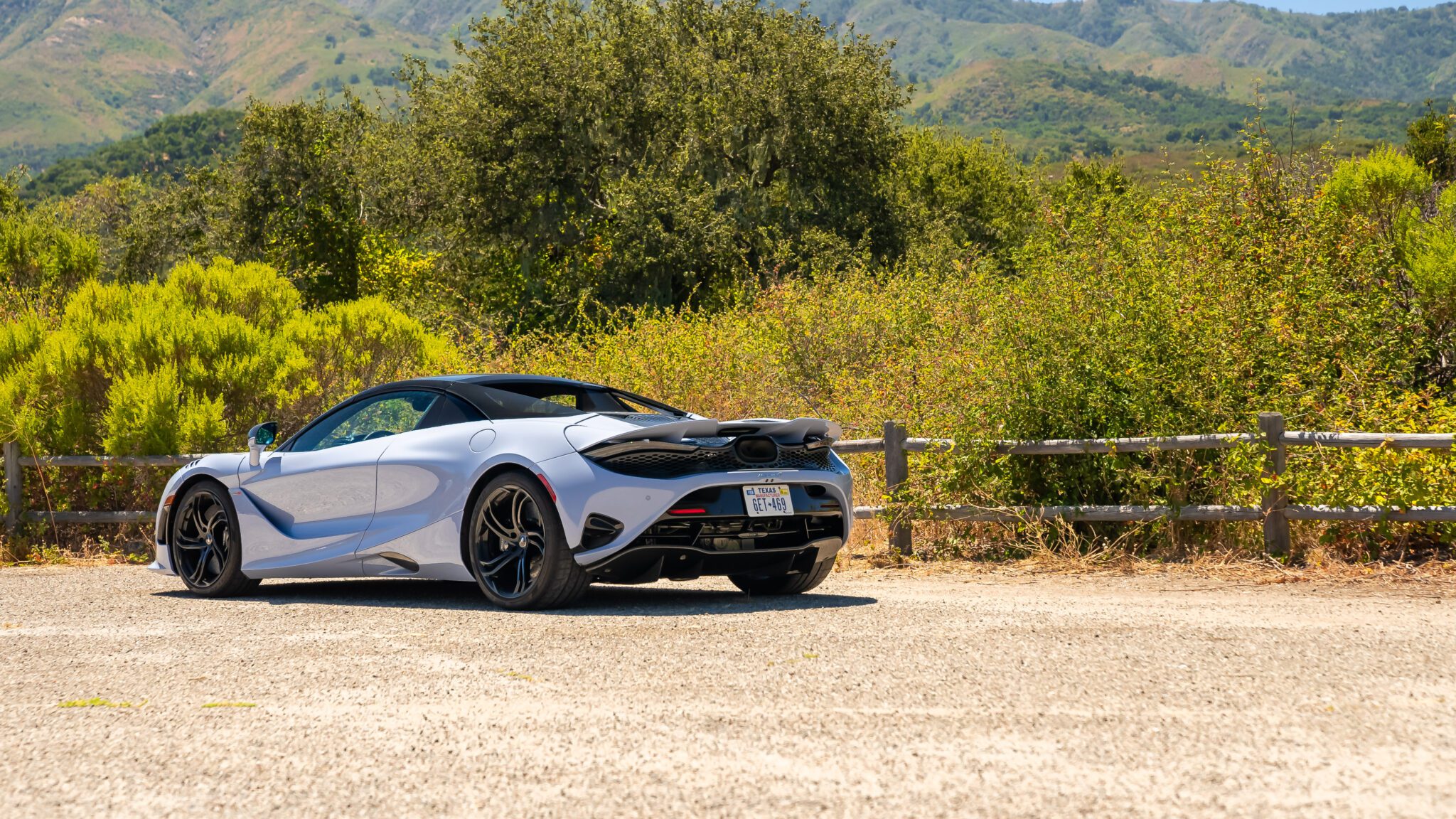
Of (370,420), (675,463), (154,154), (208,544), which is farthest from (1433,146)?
(154,154)

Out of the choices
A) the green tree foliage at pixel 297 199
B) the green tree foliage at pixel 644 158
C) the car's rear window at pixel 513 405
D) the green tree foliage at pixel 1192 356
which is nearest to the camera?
the car's rear window at pixel 513 405

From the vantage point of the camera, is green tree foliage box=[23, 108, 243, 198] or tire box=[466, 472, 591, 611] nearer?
tire box=[466, 472, 591, 611]

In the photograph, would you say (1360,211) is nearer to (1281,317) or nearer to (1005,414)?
(1281,317)

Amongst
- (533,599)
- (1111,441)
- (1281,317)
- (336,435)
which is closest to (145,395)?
(336,435)

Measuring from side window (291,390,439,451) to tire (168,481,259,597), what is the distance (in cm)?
74

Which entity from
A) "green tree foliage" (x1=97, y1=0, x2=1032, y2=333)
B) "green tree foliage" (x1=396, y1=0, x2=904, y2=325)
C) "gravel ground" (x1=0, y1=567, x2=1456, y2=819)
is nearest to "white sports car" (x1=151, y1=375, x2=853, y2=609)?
"gravel ground" (x1=0, y1=567, x2=1456, y2=819)

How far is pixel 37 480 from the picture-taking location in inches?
526

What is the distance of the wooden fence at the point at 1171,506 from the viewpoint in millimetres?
8914

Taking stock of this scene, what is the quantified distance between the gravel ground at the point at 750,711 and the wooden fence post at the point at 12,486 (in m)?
6.04

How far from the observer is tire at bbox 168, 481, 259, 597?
8961 millimetres

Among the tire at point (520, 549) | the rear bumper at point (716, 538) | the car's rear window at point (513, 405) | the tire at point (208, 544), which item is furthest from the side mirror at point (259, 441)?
the rear bumper at point (716, 538)

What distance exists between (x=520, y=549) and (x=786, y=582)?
6.26 feet

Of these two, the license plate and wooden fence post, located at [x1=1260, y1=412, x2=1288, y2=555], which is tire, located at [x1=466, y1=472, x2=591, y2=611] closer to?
the license plate

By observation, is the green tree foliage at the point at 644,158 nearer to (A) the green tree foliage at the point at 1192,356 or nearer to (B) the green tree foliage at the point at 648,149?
(B) the green tree foliage at the point at 648,149
